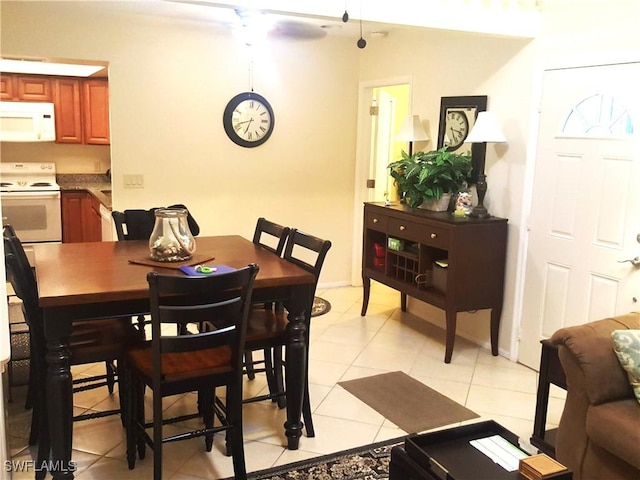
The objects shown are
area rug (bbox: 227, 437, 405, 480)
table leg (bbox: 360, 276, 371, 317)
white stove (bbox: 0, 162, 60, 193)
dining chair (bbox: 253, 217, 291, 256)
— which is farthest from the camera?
white stove (bbox: 0, 162, 60, 193)

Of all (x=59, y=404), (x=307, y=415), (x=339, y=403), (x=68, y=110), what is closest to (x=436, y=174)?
(x=339, y=403)

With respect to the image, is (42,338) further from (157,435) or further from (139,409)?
(157,435)

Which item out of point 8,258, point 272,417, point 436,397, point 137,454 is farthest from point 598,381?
point 8,258

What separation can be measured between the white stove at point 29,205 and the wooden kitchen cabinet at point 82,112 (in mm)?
625

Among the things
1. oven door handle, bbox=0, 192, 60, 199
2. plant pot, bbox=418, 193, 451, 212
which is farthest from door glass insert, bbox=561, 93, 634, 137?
oven door handle, bbox=0, 192, 60, 199

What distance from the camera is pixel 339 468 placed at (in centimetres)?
263

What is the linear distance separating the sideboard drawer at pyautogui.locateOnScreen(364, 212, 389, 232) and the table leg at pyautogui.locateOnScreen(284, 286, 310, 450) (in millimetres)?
1947

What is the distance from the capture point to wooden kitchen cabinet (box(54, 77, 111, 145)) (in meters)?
6.75

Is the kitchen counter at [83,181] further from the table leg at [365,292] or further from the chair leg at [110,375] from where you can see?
the chair leg at [110,375]

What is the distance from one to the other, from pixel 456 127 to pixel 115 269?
9.24 ft

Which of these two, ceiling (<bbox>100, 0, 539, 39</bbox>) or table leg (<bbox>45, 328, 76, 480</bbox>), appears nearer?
table leg (<bbox>45, 328, 76, 480</bbox>)

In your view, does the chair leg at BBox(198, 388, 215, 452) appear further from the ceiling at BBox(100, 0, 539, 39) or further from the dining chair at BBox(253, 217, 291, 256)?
the ceiling at BBox(100, 0, 539, 39)

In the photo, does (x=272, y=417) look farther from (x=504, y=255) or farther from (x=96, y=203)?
(x=96, y=203)

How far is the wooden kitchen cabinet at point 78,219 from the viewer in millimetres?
6676
